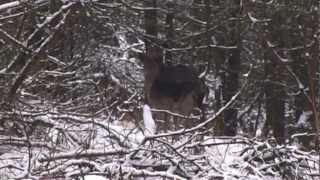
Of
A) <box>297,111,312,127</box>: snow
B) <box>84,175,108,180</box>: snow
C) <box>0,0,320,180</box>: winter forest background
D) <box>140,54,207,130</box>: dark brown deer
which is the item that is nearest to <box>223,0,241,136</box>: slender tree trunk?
<box>297,111,312,127</box>: snow

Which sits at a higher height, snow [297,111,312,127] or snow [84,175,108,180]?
snow [297,111,312,127]

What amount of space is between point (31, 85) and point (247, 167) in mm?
3080

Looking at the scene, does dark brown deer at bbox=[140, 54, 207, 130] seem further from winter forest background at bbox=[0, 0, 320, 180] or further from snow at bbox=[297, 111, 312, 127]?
snow at bbox=[297, 111, 312, 127]

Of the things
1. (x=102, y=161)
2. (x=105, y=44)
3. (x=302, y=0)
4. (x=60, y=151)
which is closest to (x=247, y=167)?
(x=102, y=161)

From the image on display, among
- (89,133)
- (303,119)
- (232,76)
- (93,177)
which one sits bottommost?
(93,177)

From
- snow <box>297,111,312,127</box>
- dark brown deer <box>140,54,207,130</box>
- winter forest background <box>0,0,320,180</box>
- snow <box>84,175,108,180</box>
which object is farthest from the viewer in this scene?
snow <box>297,111,312,127</box>

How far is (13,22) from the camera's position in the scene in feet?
26.5

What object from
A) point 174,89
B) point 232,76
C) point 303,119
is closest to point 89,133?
point 174,89

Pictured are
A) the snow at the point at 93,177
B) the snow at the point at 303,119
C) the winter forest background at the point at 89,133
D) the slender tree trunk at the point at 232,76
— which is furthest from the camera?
the snow at the point at 303,119

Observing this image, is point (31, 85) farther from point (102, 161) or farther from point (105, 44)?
point (105, 44)

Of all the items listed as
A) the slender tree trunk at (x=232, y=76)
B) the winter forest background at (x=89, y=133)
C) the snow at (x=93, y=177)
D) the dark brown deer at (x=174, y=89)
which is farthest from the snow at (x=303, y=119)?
the snow at (x=93, y=177)

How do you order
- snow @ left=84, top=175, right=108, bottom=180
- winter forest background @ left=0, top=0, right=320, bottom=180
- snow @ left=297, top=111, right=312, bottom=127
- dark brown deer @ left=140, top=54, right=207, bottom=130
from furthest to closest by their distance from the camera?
snow @ left=297, top=111, right=312, bottom=127 < dark brown deer @ left=140, top=54, right=207, bottom=130 < winter forest background @ left=0, top=0, right=320, bottom=180 < snow @ left=84, top=175, right=108, bottom=180

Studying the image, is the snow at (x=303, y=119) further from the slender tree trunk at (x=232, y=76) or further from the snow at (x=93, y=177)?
the snow at (x=93, y=177)

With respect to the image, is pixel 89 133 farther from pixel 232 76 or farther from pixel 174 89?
pixel 232 76
